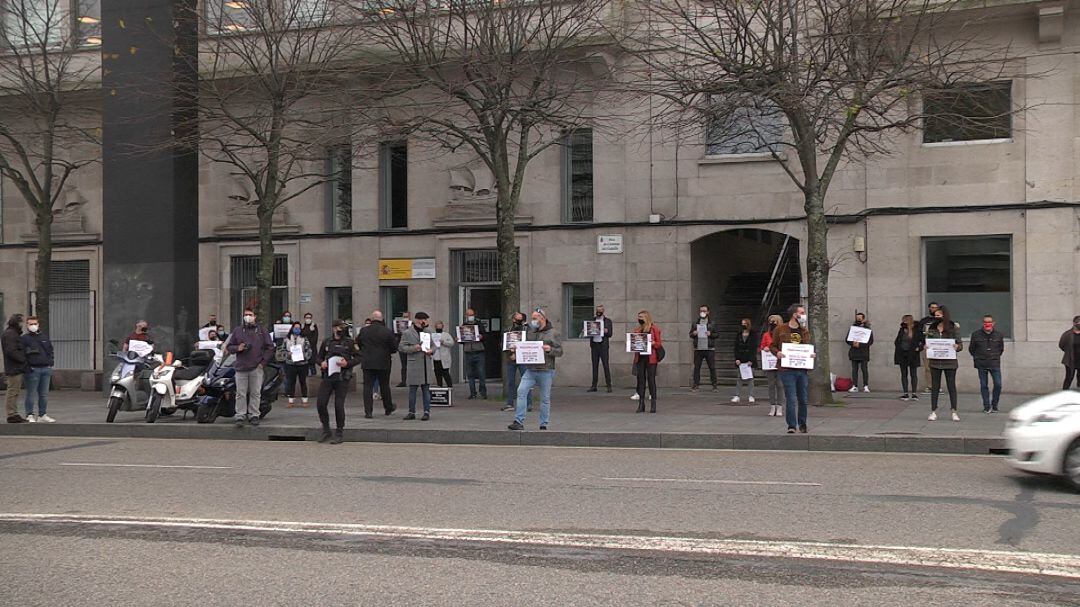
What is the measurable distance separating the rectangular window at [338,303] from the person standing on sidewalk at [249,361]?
28.6 feet

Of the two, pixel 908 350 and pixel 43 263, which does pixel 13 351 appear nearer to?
pixel 43 263

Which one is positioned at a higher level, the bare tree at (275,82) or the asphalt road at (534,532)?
the bare tree at (275,82)

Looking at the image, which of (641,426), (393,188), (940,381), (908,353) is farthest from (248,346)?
(908,353)

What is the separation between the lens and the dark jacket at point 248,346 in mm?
15711

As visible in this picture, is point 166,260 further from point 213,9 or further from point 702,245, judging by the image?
point 702,245

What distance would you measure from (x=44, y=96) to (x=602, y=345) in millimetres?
13623

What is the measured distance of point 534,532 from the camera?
7871mm

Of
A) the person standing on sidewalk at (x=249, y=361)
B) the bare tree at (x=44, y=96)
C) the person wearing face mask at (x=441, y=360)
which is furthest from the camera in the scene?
the bare tree at (x=44, y=96)

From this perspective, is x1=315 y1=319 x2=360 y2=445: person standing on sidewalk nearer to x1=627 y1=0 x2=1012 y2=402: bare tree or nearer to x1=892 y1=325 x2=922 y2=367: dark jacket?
x1=627 y1=0 x2=1012 y2=402: bare tree

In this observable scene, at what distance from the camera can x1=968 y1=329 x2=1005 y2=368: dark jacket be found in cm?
1627

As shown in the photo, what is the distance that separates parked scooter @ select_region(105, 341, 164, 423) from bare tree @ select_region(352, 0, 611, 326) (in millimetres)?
6027

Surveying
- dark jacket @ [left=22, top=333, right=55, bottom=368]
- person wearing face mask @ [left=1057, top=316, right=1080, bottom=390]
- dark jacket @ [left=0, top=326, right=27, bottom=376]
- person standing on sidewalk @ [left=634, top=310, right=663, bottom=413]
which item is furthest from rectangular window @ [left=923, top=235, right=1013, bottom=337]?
dark jacket @ [left=0, top=326, right=27, bottom=376]

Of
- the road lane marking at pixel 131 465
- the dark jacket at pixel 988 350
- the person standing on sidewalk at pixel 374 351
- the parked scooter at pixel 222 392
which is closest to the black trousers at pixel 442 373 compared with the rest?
the person standing on sidewalk at pixel 374 351

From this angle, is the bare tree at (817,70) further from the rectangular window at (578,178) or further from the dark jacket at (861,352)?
the rectangular window at (578,178)
